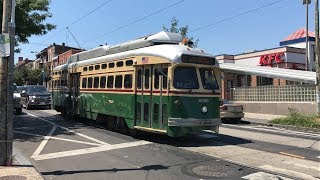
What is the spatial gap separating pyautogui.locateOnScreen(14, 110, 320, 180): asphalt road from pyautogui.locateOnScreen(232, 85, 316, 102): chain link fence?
10.5m

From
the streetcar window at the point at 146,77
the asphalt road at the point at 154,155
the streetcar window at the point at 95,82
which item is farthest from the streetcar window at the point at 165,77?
the streetcar window at the point at 95,82

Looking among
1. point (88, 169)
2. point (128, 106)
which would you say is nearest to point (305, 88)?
point (128, 106)

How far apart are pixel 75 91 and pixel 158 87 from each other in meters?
8.30

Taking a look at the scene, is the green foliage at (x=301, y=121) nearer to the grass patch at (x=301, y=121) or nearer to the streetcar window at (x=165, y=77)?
the grass patch at (x=301, y=121)

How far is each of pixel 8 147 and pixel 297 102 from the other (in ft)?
67.0

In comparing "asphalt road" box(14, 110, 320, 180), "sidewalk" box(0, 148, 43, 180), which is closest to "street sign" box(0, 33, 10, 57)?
"sidewalk" box(0, 148, 43, 180)

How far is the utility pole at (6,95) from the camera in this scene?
934cm

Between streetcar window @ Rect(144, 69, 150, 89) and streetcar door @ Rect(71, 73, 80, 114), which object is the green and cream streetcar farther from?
streetcar door @ Rect(71, 73, 80, 114)

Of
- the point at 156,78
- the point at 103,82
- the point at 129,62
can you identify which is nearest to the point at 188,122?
the point at 156,78

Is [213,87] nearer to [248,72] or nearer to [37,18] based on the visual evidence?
[37,18]

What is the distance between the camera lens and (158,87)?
1308 centimetres

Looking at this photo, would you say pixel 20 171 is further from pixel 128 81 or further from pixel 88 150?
pixel 128 81

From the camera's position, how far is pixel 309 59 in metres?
36.8

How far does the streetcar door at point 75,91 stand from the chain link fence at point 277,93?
Answer: 1362 cm
